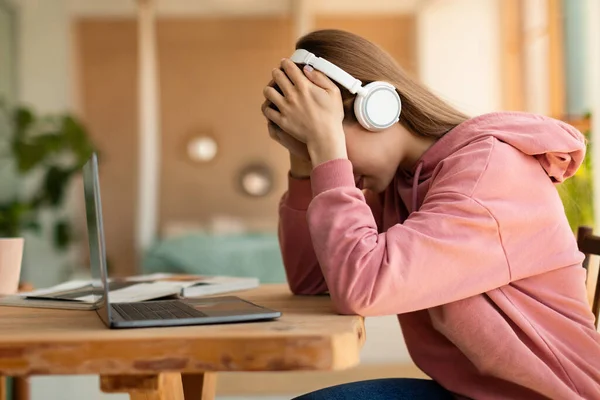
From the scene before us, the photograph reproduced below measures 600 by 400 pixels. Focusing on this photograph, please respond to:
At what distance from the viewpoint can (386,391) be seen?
1134mm

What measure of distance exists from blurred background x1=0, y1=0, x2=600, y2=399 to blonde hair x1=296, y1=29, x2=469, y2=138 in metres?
3.42

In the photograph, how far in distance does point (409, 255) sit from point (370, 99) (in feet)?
0.92

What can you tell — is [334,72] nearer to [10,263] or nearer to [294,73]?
[294,73]

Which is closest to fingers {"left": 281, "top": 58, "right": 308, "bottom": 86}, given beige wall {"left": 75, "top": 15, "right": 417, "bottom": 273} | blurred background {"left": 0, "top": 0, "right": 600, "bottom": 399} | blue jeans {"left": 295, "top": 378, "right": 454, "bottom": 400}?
blue jeans {"left": 295, "top": 378, "right": 454, "bottom": 400}

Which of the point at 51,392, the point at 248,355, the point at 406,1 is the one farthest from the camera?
the point at 406,1

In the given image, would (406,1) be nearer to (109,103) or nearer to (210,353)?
(109,103)

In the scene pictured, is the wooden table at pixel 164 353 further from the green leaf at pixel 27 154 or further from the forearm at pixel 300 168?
the green leaf at pixel 27 154

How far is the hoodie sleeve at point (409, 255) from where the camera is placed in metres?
0.89

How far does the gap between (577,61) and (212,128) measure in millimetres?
3591

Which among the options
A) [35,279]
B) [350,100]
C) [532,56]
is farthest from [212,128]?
[350,100]

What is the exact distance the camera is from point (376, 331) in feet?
9.50

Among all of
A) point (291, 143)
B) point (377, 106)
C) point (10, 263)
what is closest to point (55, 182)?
point (10, 263)

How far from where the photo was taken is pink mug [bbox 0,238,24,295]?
4.37ft

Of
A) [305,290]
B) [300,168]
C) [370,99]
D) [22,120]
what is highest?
[22,120]
